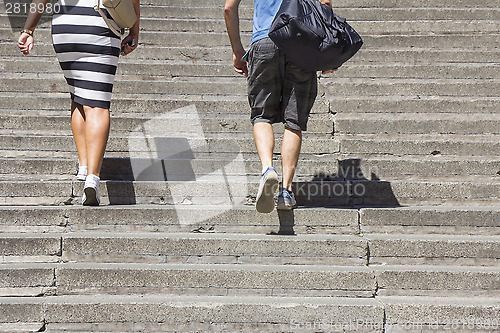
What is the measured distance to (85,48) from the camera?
3916 millimetres

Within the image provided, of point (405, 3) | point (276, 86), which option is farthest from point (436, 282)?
point (405, 3)

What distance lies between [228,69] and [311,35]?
246 cm

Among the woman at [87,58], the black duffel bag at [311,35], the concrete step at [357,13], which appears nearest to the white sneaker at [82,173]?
the woman at [87,58]

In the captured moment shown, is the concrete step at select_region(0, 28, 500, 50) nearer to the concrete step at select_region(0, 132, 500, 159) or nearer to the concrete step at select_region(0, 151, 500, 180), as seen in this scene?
the concrete step at select_region(0, 132, 500, 159)

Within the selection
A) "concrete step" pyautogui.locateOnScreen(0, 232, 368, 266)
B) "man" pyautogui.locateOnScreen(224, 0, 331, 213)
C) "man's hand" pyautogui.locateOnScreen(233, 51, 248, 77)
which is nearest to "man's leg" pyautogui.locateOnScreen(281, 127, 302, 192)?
"man" pyautogui.locateOnScreen(224, 0, 331, 213)

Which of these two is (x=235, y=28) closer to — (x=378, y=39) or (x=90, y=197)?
(x=90, y=197)

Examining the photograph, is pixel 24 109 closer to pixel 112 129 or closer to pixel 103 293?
pixel 112 129

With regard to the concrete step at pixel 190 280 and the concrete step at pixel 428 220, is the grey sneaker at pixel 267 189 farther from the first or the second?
the concrete step at pixel 428 220

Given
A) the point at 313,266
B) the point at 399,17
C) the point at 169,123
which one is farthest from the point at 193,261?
the point at 399,17

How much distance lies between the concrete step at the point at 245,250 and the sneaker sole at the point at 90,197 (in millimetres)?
322

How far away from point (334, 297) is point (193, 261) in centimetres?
82

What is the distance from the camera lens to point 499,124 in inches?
191

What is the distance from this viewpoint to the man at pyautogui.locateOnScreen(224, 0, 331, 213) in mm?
3711

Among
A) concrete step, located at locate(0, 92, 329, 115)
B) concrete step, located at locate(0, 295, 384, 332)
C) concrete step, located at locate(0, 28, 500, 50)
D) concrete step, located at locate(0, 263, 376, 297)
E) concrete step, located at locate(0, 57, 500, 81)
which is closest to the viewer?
concrete step, located at locate(0, 295, 384, 332)
